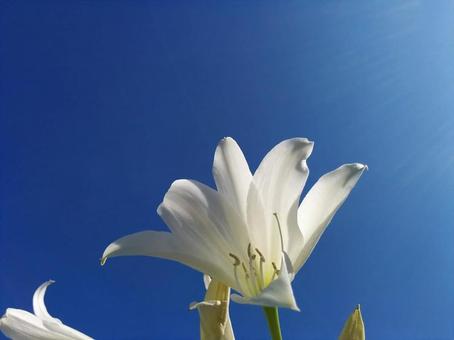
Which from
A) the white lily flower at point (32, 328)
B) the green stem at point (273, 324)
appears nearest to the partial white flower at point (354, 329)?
the green stem at point (273, 324)

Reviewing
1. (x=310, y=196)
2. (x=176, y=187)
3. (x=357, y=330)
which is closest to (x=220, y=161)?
(x=176, y=187)

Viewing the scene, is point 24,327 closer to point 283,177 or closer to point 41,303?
point 41,303

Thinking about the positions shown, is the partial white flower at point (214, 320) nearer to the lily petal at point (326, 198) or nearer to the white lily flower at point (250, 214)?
the white lily flower at point (250, 214)

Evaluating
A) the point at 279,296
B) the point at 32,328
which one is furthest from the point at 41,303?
the point at 279,296

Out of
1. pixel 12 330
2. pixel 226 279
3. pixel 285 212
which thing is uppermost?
pixel 285 212

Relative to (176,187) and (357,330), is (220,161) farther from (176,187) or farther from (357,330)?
(357,330)

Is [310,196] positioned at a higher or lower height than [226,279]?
higher
